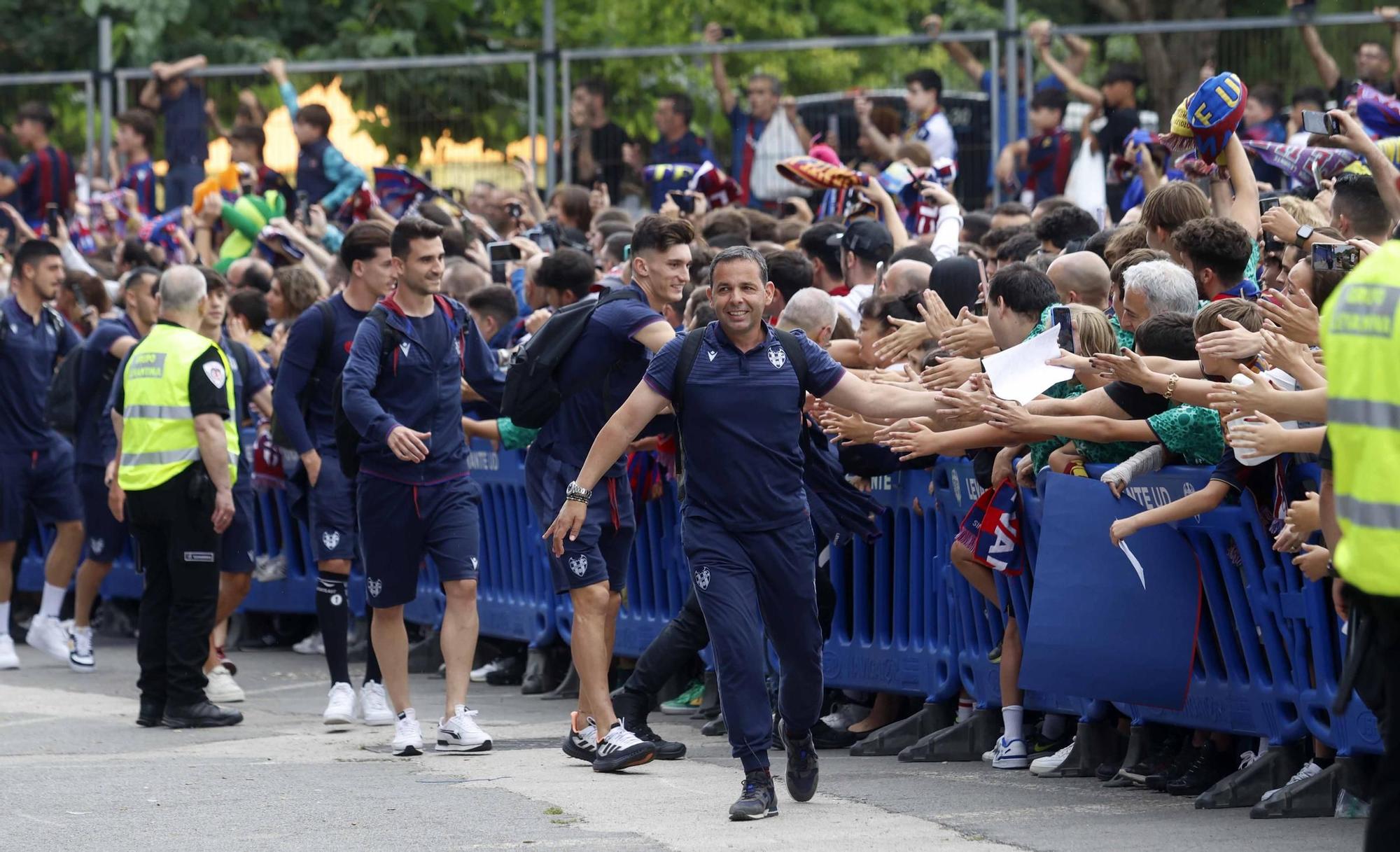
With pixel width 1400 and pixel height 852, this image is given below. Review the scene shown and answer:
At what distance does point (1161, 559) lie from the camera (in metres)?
7.48

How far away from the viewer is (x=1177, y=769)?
25.2 ft

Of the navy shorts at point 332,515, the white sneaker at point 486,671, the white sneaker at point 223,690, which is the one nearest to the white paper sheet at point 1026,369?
the navy shorts at point 332,515

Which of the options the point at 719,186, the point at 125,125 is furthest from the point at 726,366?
the point at 125,125

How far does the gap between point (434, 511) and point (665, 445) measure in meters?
1.20

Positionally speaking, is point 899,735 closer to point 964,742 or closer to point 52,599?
point 964,742

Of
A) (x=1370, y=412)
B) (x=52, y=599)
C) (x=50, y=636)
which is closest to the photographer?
(x=1370, y=412)

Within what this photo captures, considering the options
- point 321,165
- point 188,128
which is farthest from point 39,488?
point 188,128

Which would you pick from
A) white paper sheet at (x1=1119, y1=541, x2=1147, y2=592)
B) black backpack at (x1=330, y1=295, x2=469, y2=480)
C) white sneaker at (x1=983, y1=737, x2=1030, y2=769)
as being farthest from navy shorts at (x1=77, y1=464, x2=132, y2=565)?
white paper sheet at (x1=1119, y1=541, x2=1147, y2=592)

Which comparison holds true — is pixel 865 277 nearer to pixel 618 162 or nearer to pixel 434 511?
pixel 434 511

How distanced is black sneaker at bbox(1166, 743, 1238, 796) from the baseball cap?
3715 millimetres

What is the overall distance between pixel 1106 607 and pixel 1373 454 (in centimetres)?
300

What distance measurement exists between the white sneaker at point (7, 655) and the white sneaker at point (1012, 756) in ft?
22.8

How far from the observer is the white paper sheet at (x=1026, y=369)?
292 inches

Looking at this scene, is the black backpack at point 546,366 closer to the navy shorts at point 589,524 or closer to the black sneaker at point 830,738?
the navy shorts at point 589,524
